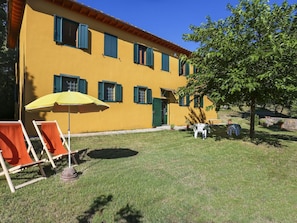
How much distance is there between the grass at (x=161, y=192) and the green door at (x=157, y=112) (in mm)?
8821

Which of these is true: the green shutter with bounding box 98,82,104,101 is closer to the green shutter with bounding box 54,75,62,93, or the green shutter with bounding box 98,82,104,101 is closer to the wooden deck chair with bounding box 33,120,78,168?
the green shutter with bounding box 54,75,62,93

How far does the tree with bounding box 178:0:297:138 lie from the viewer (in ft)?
28.0

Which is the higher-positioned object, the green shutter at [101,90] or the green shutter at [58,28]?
the green shutter at [58,28]

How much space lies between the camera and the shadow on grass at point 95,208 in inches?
140

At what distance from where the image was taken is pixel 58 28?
11.0m

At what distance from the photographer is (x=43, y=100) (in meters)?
5.34

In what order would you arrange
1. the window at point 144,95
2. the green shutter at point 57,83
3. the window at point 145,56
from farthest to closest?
the window at point 144,95 → the window at point 145,56 → the green shutter at point 57,83

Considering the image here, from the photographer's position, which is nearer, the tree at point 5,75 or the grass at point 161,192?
the grass at point 161,192

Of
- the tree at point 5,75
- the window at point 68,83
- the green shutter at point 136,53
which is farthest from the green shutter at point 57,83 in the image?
the tree at point 5,75

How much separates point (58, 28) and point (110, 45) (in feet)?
10.8

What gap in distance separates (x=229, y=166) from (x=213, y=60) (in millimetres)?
5046

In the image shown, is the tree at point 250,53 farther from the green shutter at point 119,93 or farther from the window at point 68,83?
the window at point 68,83

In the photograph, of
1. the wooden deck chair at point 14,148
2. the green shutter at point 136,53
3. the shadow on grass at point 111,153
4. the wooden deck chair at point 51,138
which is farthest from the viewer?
the green shutter at point 136,53

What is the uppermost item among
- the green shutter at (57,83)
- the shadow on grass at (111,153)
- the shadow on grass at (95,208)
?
the green shutter at (57,83)
